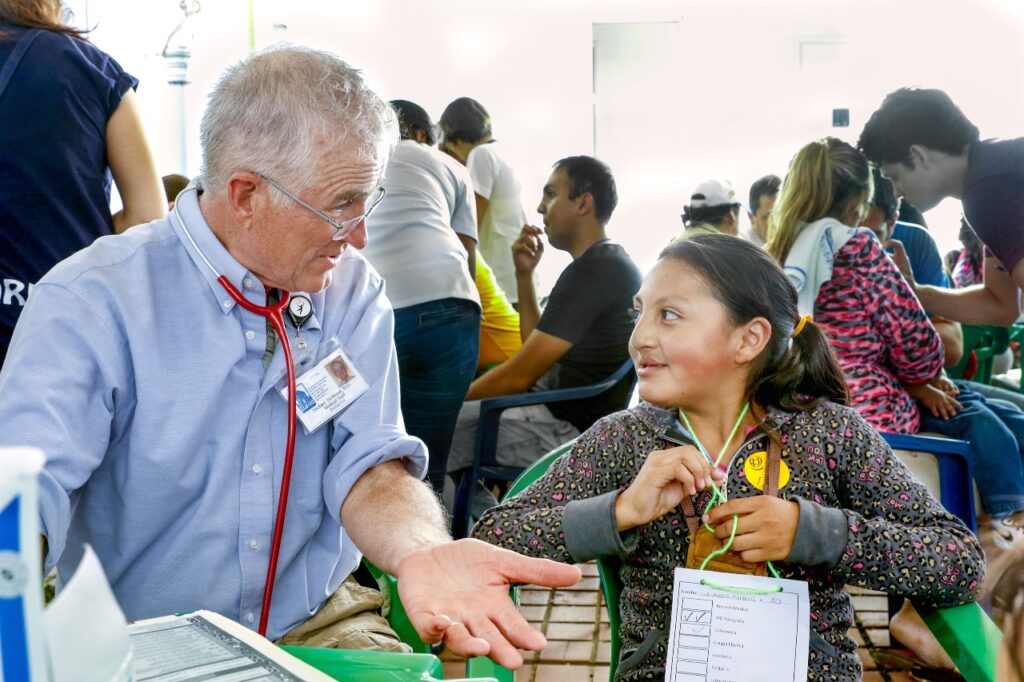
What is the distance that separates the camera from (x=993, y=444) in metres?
2.88

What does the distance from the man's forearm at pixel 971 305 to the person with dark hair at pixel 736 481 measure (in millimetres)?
1712

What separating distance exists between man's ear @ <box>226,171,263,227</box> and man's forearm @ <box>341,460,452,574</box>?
16.8 inches

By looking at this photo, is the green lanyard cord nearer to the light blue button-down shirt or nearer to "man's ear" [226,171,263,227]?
the light blue button-down shirt

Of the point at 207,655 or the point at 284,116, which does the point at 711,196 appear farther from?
the point at 207,655

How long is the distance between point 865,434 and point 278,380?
3.35 feet

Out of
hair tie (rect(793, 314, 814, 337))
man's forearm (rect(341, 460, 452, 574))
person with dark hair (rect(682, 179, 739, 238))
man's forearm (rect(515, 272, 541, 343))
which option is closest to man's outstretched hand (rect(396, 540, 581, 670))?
man's forearm (rect(341, 460, 452, 574))

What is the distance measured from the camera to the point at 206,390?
1.32 metres

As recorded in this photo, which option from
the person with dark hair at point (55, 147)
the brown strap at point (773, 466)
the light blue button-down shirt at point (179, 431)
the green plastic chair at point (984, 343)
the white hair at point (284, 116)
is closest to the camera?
the light blue button-down shirt at point (179, 431)

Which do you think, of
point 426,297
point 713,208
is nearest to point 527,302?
point 713,208

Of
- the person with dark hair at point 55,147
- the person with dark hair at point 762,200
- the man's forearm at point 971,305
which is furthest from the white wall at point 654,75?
the person with dark hair at point 55,147

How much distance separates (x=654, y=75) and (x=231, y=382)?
20.8 feet

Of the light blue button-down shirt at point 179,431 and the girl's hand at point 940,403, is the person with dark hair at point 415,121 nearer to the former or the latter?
the girl's hand at point 940,403

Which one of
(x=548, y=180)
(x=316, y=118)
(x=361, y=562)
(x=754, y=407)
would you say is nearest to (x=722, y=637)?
(x=754, y=407)

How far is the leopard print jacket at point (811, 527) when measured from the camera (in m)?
1.49
